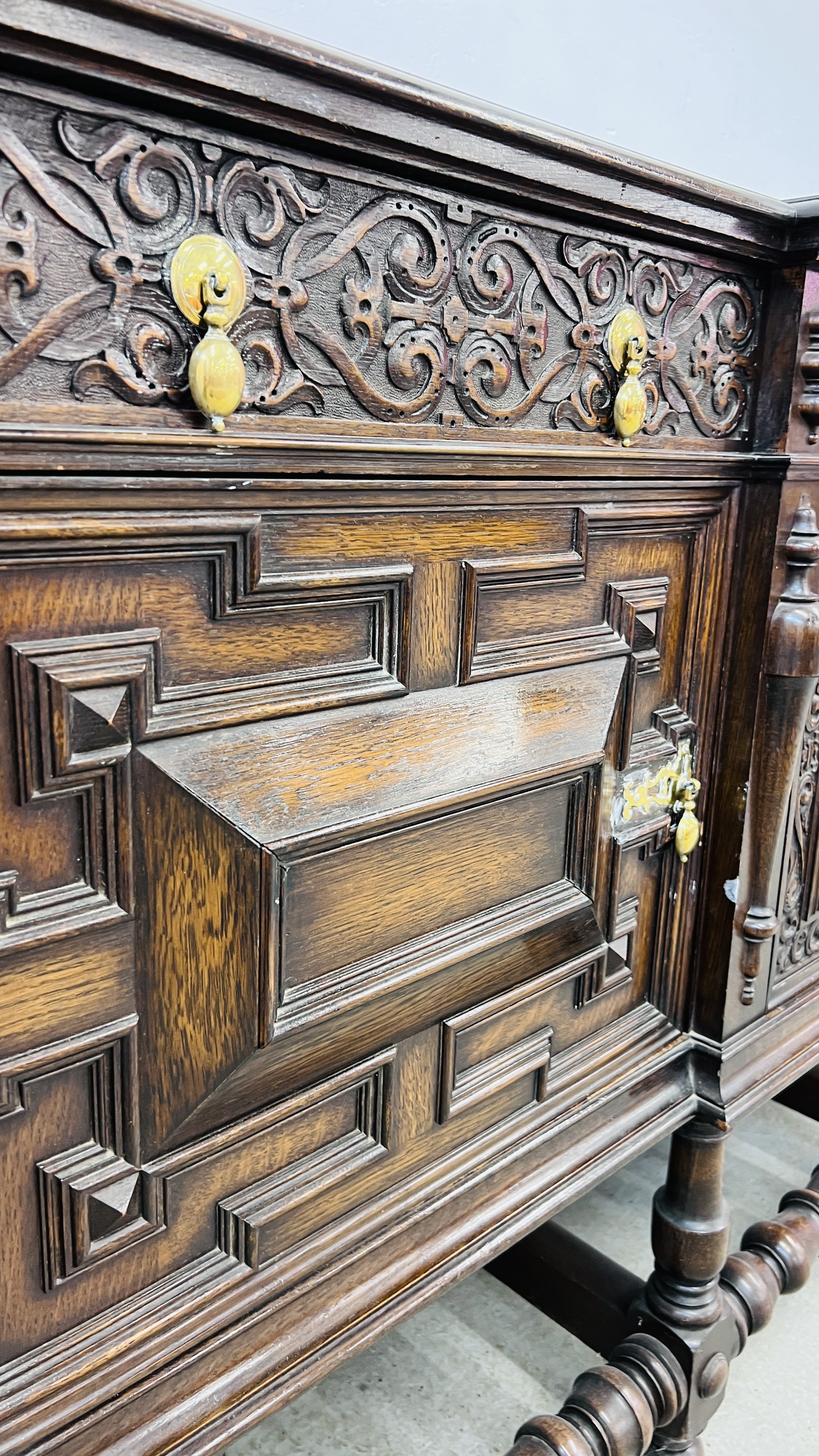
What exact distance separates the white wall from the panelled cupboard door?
389 millimetres

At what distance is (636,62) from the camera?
3.45 feet

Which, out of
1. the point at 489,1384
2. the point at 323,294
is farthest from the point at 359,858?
the point at 489,1384

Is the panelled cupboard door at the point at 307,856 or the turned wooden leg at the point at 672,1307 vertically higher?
the panelled cupboard door at the point at 307,856

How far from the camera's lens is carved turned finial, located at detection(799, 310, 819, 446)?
2.40 feet

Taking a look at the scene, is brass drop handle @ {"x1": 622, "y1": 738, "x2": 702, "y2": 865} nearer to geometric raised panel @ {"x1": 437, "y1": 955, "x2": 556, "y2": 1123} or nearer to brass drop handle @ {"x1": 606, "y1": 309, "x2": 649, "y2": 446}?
geometric raised panel @ {"x1": 437, "y1": 955, "x2": 556, "y2": 1123}

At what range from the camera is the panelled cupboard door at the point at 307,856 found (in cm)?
44

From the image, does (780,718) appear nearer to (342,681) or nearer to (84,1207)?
(342,681)

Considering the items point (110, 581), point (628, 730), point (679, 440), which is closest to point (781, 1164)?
point (628, 730)

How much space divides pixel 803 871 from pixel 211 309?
2.27 ft

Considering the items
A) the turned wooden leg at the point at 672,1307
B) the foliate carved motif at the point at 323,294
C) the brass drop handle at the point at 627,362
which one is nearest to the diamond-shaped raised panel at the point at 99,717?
the foliate carved motif at the point at 323,294

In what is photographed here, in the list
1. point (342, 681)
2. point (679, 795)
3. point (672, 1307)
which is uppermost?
point (342, 681)

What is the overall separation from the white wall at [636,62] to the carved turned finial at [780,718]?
0.32 metres

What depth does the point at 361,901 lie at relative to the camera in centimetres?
57

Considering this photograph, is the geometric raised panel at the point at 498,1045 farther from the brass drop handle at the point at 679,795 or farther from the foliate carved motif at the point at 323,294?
the foliate carved motif at the point at 323,294
